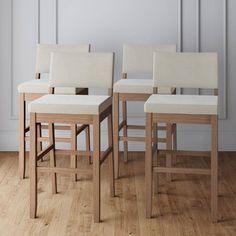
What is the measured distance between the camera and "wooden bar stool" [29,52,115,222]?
2680mm

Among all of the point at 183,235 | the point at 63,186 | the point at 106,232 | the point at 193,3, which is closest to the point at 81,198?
the point at 63,186

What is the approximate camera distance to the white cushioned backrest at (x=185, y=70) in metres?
3.14

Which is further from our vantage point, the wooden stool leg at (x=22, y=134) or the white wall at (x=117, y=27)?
the white wall at (x=117, y=27)

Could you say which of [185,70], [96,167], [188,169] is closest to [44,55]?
[185,70]

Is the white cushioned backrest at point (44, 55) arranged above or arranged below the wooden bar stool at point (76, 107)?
above

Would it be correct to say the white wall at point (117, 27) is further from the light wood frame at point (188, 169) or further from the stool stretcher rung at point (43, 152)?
the light wood frame at point (188, 169)

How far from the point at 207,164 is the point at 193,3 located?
1.22 metres

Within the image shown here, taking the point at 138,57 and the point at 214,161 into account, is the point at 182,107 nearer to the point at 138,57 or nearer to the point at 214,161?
the point at 214,161

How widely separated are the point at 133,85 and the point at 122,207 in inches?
36.4

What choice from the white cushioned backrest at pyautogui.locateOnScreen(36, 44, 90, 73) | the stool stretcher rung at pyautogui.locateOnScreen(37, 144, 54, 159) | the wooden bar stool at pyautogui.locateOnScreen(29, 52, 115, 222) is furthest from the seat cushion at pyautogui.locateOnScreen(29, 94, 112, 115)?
the white cushioned backrest at pyautogui.locateOnScreen(36, 44, 90, 73)

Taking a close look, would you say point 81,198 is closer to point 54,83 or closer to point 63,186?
point 63,186

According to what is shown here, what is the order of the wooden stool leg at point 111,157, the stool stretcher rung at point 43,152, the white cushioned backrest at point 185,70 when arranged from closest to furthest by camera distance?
the stool stretcher rung at point 43,152 < the wooden stool leg at point 111,157 < the white cushioned backrest at point 185,70

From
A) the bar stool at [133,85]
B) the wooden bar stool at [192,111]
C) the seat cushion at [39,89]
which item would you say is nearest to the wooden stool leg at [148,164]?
the wooden bar stool at [192,111]

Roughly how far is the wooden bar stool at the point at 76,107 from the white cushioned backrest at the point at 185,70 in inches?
11.8
